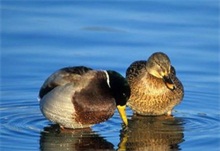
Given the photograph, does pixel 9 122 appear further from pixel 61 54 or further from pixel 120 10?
pixel 120 10

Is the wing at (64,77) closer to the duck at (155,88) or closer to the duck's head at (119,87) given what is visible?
the duck's head at (119,87)

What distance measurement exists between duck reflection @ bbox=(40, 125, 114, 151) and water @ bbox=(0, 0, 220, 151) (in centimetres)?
1

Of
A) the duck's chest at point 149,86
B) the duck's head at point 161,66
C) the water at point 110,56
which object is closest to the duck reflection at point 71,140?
the water at point 110,56

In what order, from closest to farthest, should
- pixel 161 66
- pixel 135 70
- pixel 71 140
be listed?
pixel 71 140 → pixel 161 66 → pixel 135 70

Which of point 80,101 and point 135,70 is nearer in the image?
point 80,101

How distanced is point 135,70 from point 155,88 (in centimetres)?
36

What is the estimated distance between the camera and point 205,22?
15.5m

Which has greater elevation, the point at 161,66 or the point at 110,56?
the point at 161,66

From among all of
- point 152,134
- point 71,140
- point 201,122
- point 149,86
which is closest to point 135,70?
point 149,86

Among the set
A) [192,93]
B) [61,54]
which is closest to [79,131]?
[192,93]

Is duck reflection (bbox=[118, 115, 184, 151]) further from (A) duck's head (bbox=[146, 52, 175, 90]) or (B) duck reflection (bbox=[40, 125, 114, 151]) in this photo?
(A) duck's head (bbox=[146, 52, 175, 90])

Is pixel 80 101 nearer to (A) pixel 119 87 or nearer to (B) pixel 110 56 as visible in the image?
(A) pixel 119 87

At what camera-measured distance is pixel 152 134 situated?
436 inches

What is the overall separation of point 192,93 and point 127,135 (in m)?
1.93
